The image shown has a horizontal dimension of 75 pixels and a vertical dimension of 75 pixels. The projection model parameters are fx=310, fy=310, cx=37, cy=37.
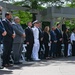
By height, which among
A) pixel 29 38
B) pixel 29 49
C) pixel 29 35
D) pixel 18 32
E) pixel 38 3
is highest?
pixel 38 3

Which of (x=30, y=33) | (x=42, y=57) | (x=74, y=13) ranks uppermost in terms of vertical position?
(x=74, y=13)

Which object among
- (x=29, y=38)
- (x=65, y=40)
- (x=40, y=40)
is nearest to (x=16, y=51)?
(x=29, y=38)

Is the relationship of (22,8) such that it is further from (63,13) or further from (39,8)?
(63,13)

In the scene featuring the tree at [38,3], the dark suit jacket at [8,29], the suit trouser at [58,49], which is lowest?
the suit trouser at [58,49]

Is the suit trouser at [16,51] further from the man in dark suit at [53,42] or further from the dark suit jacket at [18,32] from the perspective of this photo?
the man in dark suit at [53,42]

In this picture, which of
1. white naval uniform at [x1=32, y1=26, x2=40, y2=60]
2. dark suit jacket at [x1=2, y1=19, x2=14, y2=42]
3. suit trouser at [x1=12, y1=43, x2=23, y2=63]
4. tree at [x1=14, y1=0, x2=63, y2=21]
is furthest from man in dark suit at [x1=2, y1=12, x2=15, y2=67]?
tree at [x1=14, y1=0, x2=63, y2=21]

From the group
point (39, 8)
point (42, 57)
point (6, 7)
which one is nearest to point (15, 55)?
point (42, 57)

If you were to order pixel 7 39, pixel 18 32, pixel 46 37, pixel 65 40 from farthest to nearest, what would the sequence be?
pixel 65 40 → pixel 46 37 → pixel 18 32 → pixel 7 39

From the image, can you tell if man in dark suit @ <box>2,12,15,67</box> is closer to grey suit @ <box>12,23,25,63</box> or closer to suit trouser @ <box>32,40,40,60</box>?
grey suit @ <box>12,23,25,63</box>

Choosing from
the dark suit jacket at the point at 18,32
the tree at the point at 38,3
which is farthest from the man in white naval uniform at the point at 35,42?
the tree at the point at 38,3

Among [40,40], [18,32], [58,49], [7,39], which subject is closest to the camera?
[7,39]

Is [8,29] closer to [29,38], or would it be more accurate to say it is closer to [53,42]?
[29,38]

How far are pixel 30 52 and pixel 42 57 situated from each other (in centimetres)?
168

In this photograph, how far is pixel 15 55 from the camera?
12320mm
